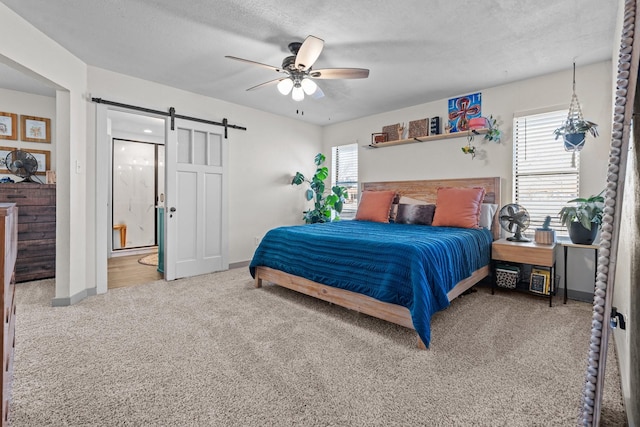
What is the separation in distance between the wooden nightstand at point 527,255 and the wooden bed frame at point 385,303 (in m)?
0.20

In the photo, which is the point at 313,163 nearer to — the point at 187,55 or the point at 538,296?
the point at 187,55

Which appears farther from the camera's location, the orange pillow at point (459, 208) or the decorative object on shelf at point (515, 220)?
the orange pillow at point (459, 208)

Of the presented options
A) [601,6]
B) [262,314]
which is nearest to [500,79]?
[601,6]

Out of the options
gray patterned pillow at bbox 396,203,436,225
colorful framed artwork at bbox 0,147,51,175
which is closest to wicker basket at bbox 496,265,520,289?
gray patterned pillow at bbox 396,203,436,225

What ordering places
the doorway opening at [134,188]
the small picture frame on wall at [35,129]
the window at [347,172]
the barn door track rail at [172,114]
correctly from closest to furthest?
1. the barn door track rail at [172,114]
2. the small picture frame on wall at [35,129]
3. the window at [347,172]
4. the doorway opening at [134,188]

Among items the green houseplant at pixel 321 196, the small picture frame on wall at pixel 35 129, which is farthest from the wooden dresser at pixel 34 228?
the green houseplant at pixel 321 196

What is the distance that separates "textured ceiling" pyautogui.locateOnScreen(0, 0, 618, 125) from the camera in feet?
7.45

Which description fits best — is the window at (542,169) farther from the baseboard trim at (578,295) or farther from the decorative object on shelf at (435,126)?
the decorative object on shelf at (435,126)

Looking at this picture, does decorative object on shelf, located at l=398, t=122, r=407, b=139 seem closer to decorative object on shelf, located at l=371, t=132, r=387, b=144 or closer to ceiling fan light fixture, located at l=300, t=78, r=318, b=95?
decorative object on shelf, located at l=371, t=132, r=387, b=144

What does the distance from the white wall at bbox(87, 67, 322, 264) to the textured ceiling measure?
0.71 ft

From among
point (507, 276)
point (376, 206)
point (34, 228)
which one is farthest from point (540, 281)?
point (34, 228)

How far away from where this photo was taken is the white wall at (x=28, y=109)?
4031 millimetres

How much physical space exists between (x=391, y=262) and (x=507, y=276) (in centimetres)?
182

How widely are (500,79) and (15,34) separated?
184 inches
